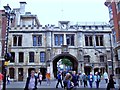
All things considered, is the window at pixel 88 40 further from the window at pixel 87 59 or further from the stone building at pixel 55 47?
the window at pixel 87 59

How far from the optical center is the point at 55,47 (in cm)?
4216

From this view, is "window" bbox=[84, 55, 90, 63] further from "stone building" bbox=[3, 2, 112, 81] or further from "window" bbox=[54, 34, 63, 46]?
"window" bbox=[54, 34, 63, 46]

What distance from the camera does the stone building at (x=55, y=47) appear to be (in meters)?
41.3

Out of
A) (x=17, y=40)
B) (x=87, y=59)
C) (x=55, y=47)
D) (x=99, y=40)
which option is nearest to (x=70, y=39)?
(x=55, y=47)

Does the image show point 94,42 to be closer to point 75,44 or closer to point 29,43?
point 75,44

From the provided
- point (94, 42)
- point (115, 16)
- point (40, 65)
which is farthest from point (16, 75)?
point (115, 16)

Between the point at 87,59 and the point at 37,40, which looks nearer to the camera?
the point at 87,59

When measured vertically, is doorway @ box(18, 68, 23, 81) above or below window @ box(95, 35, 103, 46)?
below

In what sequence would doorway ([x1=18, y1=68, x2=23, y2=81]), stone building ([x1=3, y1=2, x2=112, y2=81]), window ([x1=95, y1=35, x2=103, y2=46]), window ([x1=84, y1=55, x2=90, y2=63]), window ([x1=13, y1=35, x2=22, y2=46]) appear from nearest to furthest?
doorway ([x1=18, y1=68, x2=23, y2=81])
stone building ([x1=3, y1=2, x2=112, y2=81])
window ([x1=84, y1=55, x2=90, y2=63])
window ([x1=13, y1=35, x2=22, y2=46])
window ([x1=95, y1=35, x2=103, y2=46])

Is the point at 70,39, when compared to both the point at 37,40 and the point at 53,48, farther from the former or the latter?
the point at 37,40

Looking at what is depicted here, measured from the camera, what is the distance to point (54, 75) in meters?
43.8

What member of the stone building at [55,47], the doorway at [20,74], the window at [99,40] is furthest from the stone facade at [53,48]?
the window at [99,40]

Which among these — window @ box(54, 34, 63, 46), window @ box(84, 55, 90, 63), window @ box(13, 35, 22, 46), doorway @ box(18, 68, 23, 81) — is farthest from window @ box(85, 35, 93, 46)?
doorway @ box(18, 68, 23, 81)

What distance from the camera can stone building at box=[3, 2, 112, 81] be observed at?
135ft
